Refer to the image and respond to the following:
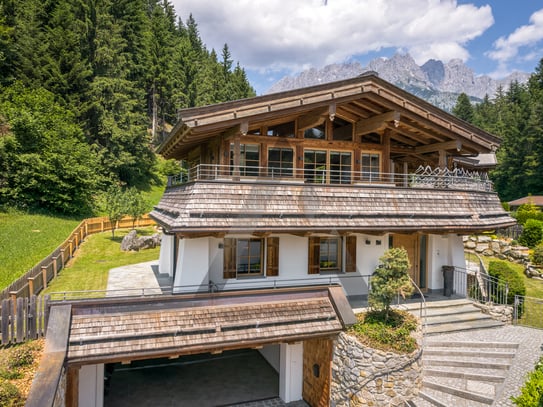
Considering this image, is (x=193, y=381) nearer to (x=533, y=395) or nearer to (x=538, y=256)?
(x=533, y=395)

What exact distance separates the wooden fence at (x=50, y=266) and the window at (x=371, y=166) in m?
13.7

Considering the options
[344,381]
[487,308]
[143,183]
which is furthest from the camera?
[143,183]

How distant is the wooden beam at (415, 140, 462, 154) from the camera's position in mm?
15138

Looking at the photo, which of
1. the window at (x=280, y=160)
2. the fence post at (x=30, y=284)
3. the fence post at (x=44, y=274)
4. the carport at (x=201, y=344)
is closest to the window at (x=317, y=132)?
the window at (x=280, y=160)

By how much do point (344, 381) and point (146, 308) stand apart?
651 cm

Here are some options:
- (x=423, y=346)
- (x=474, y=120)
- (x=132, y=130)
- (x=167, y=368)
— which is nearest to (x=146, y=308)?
(x=167, y=368)

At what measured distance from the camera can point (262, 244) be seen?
12.8 meters

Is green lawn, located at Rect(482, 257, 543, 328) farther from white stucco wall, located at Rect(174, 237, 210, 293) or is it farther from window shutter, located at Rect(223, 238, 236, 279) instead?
white stucco wall, located at Rect(174, 237, 210, 293)

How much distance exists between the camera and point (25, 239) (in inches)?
810

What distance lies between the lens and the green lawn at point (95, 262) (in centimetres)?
1430

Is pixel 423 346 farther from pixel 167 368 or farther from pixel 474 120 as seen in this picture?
pixel 474 120

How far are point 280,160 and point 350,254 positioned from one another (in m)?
4.88

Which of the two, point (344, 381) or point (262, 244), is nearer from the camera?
point (344, 381)

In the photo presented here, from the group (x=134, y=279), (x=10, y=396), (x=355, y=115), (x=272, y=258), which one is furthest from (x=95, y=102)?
(x=10, y=396)
